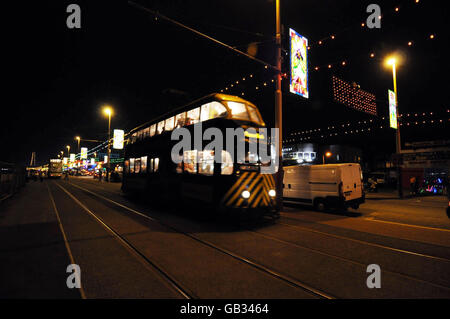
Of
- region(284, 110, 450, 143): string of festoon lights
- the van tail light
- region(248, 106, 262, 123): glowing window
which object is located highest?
region(284, 110, 450, 143): string of festoon lights

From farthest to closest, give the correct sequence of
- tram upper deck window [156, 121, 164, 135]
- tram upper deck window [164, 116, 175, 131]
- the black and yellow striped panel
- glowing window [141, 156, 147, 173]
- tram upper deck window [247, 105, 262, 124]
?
glowing window [141, 156, 147, 173]
tram upper deck window [156, 121, 164, 135]
tram upper deck window [164, 116, 175, 131]
tram upper deck window [247, 105, 262, 124]
the black and yellow striped panel

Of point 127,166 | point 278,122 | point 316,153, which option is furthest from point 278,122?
point 316,153

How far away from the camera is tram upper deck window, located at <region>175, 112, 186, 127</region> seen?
9562 millimetres

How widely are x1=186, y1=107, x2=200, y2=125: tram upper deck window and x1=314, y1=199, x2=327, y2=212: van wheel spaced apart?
6511mm

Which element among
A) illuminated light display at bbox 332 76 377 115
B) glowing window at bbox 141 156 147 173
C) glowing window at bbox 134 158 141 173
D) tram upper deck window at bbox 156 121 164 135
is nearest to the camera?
tram upper deck window at bbox 156 121 164 135

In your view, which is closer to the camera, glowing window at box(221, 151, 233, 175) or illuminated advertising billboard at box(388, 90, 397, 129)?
glowing window at box(221, 151, 233, 175)

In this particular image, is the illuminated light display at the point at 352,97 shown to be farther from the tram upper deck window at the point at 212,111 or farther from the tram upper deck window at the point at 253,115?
the tram upper deck window at the point at 212,111

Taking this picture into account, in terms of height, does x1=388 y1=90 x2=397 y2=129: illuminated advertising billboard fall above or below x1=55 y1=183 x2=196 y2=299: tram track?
above

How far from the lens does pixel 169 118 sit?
10.8 meters

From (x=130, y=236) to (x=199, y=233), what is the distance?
1.79 m

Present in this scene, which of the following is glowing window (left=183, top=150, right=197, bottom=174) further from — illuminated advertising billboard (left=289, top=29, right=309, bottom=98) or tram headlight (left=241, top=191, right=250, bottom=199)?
illuminated advertising billboard (left=289, top=29, right=309, bottom=98)

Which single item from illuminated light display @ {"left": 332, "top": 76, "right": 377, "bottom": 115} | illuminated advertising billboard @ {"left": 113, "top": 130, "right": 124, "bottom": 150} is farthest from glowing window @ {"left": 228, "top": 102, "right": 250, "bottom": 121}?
illuminated advertising billboard @ {"left": 113, "top": 130, "right": 124, "bottom": 150}

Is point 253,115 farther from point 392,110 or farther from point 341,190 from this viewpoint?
point 392,110
